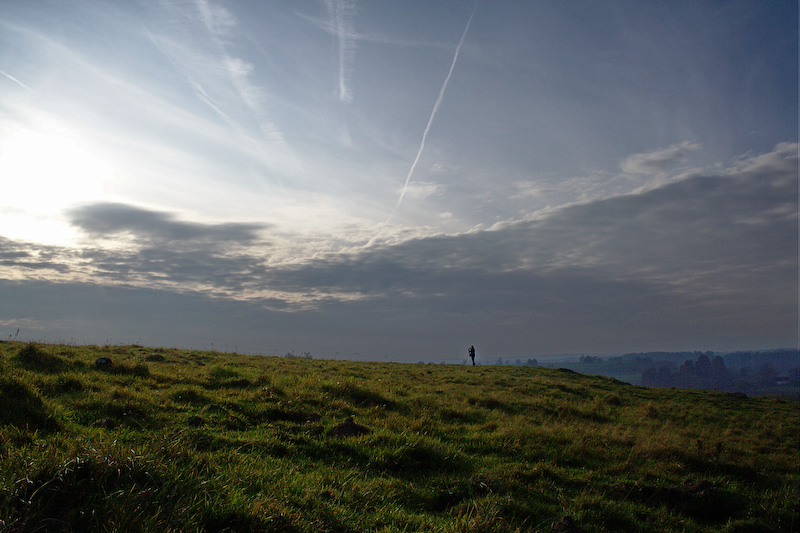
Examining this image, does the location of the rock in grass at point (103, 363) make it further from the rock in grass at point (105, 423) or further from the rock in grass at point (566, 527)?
the rock in grass at point (566, 527)

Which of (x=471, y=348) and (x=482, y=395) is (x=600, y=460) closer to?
(x=482, y=395)

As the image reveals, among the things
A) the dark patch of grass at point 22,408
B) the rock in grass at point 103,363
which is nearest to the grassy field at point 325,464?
the dark patch of grass at point 22,408

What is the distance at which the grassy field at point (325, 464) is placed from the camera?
172 inches

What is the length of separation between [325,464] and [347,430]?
1.87 meters

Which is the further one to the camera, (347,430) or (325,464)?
(347,430)

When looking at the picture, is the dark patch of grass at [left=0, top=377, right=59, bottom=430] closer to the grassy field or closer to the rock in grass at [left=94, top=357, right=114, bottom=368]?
the grassy field

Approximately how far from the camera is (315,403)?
12.6m

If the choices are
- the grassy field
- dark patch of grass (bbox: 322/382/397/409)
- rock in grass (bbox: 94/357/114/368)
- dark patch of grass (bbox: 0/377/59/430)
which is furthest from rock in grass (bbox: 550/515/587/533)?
rock in grass (bbox: 94/357/114/368)

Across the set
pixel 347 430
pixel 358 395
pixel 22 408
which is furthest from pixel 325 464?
pixel 358 395

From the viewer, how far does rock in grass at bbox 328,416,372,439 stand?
9.52 meters

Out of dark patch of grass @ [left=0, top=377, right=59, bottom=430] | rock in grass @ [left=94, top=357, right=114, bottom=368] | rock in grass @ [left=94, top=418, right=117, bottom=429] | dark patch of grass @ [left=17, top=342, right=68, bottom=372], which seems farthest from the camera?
rock in grass @ [left=94, top=357, right=114, bottom=368]

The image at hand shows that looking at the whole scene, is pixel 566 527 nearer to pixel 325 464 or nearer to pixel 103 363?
pixel 325 464

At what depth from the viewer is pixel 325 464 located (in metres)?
7.88

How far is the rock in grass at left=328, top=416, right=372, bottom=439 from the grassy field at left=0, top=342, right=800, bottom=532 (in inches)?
2.4
